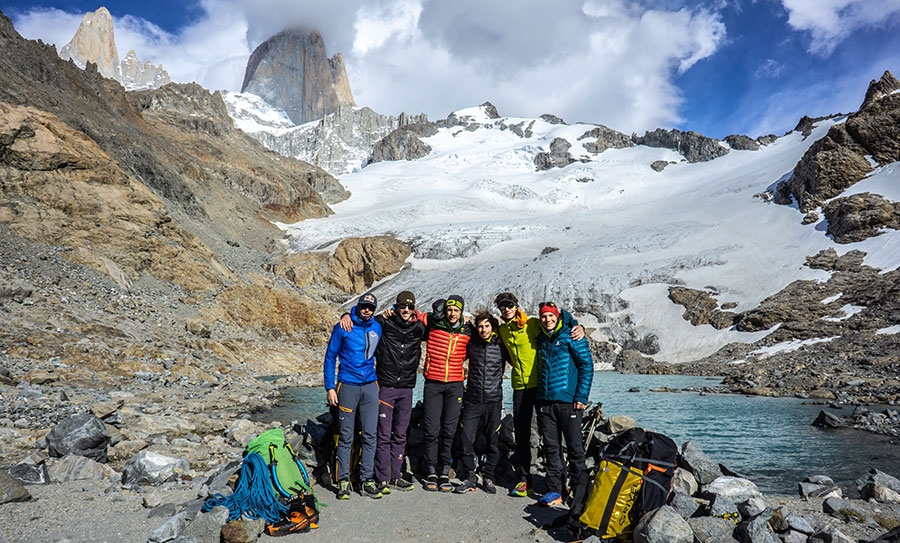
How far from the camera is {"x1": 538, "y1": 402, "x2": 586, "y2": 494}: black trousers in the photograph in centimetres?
587

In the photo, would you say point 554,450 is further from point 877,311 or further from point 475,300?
point 475,300

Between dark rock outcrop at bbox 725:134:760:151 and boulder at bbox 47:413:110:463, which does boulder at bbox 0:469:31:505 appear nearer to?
boulder at bbox 47:413:110:463

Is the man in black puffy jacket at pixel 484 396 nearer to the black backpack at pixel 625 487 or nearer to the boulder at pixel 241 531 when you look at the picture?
the black backpack at pixel 625 487

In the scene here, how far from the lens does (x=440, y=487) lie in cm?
Result: 627

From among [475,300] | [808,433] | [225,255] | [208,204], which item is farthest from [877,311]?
[208,204]

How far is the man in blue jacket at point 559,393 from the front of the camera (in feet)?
19.2

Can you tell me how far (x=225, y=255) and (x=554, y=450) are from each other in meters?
44.0

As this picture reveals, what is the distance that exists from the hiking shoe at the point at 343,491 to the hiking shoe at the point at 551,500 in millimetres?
2337

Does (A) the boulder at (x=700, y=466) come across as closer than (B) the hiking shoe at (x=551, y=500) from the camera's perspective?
No

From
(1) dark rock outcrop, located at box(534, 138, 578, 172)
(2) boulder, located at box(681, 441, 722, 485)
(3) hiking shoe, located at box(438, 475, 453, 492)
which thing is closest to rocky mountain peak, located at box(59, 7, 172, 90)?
(1) dark rock outcrop, located at box(534, 138, 578, 172)

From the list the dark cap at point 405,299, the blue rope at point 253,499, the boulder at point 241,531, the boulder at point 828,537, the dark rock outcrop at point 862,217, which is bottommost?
the boulder at point 828,537

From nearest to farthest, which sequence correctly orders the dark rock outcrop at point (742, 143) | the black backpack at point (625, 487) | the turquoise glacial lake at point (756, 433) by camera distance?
the black backpack at point (625, 487) → the turquoise glacial lake at point (756, 433) → the dark rock outcrop at point (742, 143)

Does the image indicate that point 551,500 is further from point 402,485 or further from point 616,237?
point 616,237

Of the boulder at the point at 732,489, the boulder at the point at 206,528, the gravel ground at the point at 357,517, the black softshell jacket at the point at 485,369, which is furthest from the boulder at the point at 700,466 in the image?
the boulder at the point at 206,528
